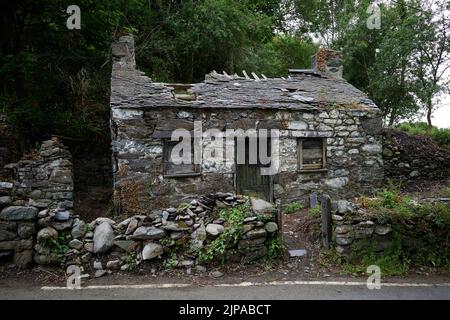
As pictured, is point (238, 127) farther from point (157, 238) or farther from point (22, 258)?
point (22, 258)

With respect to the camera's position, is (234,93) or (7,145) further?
(7,145)

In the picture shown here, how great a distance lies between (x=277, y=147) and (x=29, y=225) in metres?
6.67

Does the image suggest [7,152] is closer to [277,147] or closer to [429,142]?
[277,147]

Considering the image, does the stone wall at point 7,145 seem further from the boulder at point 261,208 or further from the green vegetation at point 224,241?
the boulder at point 261,208

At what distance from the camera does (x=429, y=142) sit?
1315 cm

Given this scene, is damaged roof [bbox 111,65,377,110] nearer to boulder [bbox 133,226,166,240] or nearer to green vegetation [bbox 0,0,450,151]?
green vegetation [bbox 0,0,450,151]

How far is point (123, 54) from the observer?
35.1 ft

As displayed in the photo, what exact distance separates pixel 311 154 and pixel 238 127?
8.12ft

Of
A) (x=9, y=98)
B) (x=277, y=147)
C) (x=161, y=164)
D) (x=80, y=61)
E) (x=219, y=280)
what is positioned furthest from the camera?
(x=80, y=61)

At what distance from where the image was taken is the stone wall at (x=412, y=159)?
12352 millimetres

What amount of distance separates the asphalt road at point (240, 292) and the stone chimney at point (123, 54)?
7550mm

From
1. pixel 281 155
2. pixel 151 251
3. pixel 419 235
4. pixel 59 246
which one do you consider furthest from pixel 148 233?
pixel 281 155

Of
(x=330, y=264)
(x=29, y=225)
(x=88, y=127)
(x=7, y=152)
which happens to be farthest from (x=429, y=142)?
(x=7, y=152)
